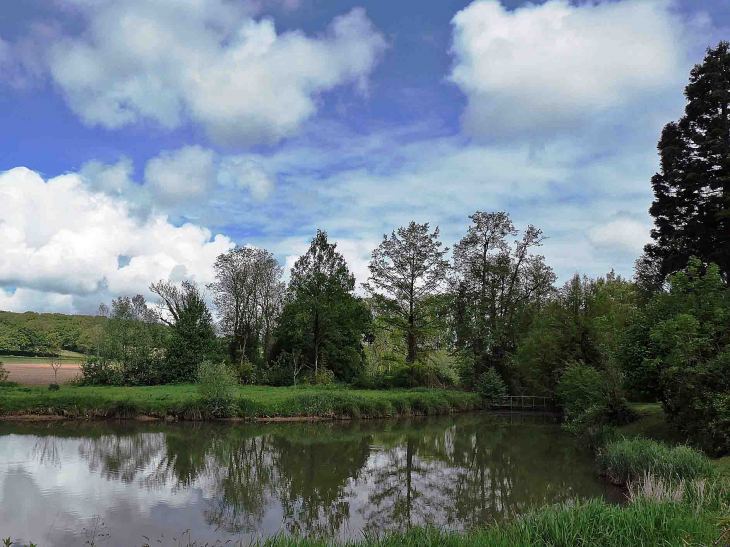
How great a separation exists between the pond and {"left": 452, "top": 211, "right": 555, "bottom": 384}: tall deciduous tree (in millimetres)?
15817

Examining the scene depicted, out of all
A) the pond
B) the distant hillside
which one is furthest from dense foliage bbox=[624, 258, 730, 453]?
the distant hillside

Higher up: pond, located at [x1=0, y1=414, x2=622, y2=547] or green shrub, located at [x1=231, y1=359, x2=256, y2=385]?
green shrub, located at [x1=231, y1=359, x2=256, y2=385]

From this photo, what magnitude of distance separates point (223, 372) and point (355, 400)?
8.35 meters

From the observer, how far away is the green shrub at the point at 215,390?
2509 cm

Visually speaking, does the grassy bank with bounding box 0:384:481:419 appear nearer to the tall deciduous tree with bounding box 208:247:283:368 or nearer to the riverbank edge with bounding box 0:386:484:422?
the riverbank edge with bounding box 0:386:484:422

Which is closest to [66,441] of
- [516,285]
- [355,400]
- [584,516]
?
[355,400]

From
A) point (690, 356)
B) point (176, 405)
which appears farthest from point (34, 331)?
point (690, 356)

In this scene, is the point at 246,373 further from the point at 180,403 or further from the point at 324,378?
the point at 180,403

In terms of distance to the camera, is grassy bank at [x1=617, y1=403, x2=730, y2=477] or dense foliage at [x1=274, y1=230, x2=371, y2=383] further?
dense foliage at [x1=274, y1=230, x2=371, y2=383]

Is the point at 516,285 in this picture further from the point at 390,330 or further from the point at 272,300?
the point at 272,300

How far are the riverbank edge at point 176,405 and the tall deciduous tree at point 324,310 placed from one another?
9086mm

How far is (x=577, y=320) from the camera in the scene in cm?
3150

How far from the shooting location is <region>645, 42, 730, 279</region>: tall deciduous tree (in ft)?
75.5

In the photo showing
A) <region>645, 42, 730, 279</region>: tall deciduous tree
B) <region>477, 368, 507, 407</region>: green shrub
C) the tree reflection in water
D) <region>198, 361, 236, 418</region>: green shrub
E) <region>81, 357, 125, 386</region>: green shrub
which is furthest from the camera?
<region>477, 368, 507, 407</region>: green shrub
